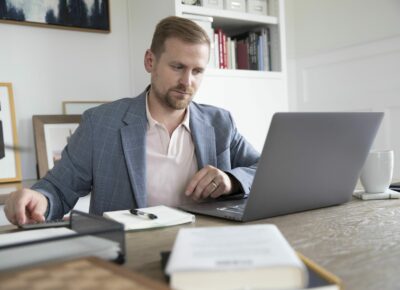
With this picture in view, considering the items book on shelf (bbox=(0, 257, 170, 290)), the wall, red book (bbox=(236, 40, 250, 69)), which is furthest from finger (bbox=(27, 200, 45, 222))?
the wall

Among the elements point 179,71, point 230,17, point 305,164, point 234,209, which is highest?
point 230,17

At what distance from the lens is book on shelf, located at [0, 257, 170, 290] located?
481 mm

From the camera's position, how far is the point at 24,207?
1.05m

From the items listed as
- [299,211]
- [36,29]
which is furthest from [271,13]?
[299,211]

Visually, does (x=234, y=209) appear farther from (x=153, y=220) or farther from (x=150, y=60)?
(x=150, y=60)

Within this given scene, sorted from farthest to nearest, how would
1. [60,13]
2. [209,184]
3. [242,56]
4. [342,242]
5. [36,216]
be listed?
[242,56] → [60,13] → [209,184] → [36,216] → [342,242]

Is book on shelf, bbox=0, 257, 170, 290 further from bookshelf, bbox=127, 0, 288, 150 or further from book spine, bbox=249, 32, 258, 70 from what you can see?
book spine, bbox=249, 32, 258, 70

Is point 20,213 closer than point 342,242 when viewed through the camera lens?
No

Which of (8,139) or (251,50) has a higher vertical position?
(251,50)

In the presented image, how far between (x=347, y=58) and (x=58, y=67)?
5.61 ft

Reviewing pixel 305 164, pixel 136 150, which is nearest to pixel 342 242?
pixel 305 164

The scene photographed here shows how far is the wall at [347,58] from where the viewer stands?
2.61m

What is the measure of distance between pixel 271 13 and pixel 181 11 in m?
0.75

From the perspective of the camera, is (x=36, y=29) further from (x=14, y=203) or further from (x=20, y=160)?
(x=14, y=203)
